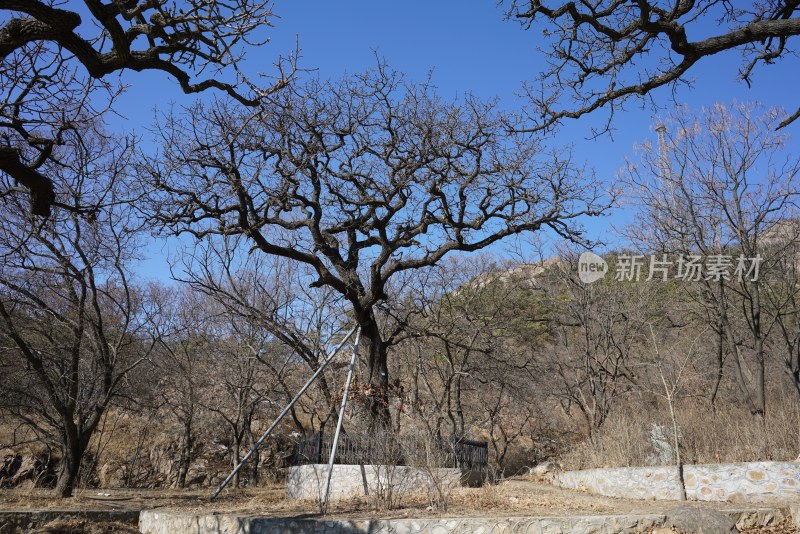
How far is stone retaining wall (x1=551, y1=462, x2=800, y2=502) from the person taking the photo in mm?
8969

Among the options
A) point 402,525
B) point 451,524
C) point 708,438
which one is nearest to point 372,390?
point 402,525

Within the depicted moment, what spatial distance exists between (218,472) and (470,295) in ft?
34.0

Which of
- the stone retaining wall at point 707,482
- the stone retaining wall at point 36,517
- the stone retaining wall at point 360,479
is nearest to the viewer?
the stone retaining wall at point 707,482

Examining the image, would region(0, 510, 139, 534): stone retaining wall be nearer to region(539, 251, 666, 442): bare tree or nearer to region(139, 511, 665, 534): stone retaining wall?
region(139, 511, 665, 534): stone retaining wall

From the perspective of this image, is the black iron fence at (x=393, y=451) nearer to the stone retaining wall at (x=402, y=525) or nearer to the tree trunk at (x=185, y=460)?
the stone retaining wall at (x=402, y=525)

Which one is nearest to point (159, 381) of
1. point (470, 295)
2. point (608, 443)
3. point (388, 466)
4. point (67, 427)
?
point (67, 427)

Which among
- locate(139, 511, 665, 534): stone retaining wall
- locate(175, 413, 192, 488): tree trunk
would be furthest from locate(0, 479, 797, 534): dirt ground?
locate(175, 413, 192, 488): tree trunk

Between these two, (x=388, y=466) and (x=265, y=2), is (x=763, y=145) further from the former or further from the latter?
(x=265, y=2)

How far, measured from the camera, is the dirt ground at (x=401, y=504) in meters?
8.45

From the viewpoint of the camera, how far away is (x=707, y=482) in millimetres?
9602

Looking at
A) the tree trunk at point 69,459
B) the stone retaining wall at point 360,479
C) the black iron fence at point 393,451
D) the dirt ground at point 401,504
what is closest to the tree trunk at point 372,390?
the black iron fence at point 393,451

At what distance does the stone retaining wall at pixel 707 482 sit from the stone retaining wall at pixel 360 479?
2796 millimetres

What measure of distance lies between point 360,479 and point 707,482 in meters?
5.89

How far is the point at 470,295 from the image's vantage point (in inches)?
722
